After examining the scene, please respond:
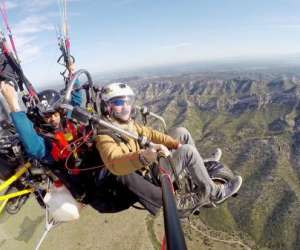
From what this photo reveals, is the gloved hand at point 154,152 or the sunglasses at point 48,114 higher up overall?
the sunglasses at point 48,114

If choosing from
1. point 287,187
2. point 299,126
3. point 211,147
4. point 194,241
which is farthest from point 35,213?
point 299,126

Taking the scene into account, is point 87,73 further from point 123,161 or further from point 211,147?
point 211,147

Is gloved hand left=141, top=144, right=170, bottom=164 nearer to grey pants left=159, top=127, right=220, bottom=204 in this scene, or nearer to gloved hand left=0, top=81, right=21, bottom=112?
grey pants left=159, top=127, right=220, bottom=204

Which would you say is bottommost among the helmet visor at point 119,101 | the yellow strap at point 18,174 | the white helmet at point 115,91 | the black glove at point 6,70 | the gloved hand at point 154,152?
the yellow strap at point 18,174

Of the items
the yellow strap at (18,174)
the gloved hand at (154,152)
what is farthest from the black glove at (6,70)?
the gloved hand at (154,152)

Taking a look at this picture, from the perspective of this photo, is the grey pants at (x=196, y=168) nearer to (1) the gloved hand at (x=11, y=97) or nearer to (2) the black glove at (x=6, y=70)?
(1) the gloved hand at (x=11, y=97)

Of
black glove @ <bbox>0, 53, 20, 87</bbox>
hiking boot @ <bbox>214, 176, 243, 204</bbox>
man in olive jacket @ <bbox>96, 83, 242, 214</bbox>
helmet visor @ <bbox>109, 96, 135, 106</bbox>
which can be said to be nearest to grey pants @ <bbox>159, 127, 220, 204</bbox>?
man in olive jacket @ <bbox>96, 83, 242, 214</bbox>
